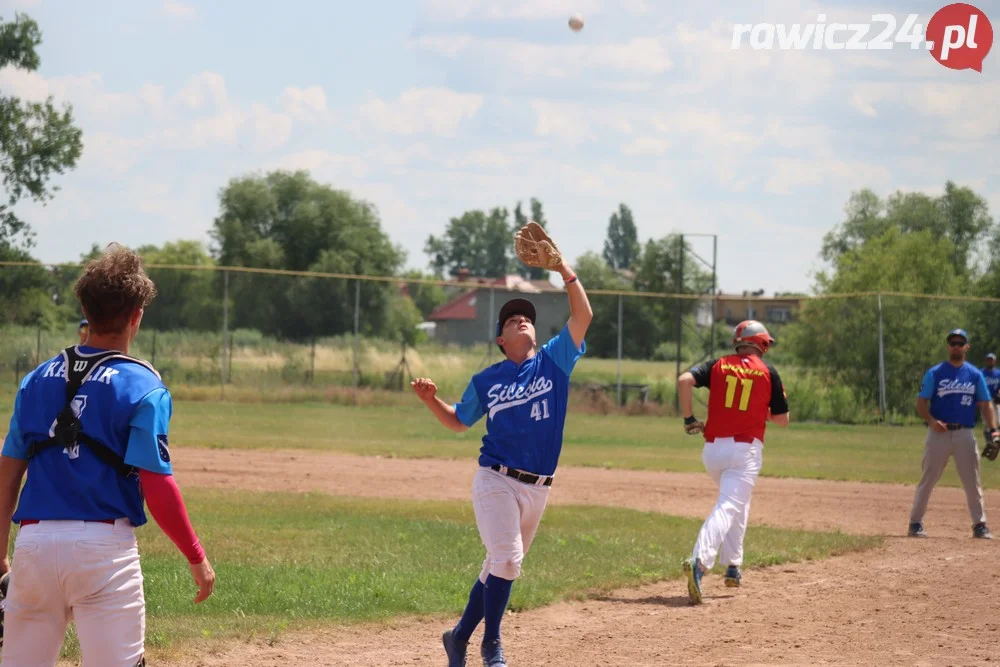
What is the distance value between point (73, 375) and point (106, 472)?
34cm

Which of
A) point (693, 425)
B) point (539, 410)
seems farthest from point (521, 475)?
point (693, 425)

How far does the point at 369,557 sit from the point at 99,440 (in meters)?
6.40

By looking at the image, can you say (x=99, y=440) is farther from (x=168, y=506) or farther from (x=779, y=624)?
(x=779, y=624)

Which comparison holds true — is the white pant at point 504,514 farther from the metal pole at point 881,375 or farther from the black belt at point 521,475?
the metal pole at point 881,375

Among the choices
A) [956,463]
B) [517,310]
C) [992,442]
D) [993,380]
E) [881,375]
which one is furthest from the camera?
[881,375]

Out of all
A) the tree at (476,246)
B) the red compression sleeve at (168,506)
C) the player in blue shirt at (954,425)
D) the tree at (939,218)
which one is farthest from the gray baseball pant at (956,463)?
the tree at (476,246)

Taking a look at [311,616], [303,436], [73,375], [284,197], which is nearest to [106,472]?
[73,375]

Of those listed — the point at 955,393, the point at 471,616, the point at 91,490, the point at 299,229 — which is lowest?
the point at 471,616

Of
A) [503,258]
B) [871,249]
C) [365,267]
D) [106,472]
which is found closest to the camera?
[106,472]

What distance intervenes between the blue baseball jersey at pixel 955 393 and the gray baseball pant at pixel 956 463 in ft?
0.55

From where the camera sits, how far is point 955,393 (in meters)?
12.2

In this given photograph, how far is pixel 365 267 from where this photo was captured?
59938 millimetres

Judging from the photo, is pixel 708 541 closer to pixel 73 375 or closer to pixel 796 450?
pixel 73 375

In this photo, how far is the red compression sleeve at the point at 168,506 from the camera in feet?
12.2
